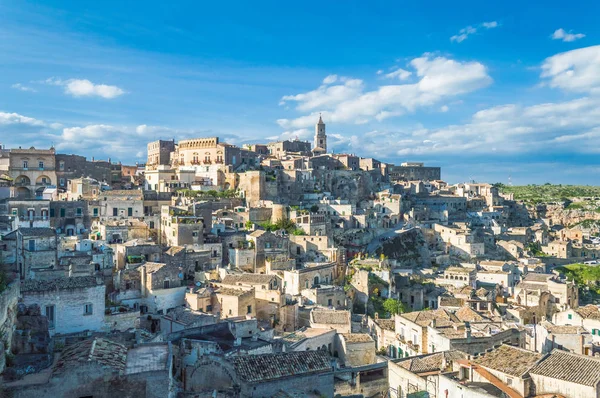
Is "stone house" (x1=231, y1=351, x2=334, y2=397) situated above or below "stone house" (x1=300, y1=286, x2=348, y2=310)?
above

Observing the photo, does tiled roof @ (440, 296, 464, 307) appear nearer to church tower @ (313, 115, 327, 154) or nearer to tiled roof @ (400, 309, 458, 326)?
tiled roof @ (400, 309, 458, 326)

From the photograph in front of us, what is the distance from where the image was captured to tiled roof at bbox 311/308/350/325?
86.7 feet

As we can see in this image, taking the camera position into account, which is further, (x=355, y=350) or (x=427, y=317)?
(x=427, y=317)

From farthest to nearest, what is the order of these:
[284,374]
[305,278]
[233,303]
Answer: [305,278] < [233,303] < [284,374]

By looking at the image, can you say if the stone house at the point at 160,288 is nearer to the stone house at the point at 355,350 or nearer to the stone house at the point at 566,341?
the stone house at the point at 355,350

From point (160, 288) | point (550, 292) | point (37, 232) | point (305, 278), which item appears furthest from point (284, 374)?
point (550, 292)

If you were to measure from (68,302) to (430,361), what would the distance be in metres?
13.6

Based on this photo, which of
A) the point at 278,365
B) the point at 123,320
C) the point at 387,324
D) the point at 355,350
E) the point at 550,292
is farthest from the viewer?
the point at 550,292

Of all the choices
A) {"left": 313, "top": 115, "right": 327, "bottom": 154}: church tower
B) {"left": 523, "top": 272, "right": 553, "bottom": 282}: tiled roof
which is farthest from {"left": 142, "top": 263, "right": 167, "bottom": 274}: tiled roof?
{"left": 313, "top": 115, "right": 327, "bottom": 154}: church tower

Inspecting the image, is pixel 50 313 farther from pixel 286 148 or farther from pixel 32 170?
pixel 286 148

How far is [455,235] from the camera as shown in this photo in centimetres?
5044

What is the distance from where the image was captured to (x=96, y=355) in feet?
42.6

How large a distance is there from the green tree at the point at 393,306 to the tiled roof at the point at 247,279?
8702mm

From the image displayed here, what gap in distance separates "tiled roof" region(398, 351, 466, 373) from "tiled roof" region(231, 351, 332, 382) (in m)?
4.24
